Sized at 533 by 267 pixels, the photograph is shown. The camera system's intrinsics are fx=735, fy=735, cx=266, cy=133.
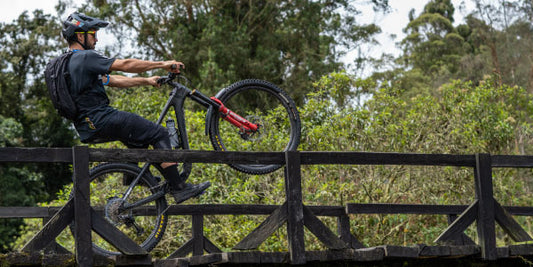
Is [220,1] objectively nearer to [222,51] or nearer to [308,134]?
[222,51]

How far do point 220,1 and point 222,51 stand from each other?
186 cm

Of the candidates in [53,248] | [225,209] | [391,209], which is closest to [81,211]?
[53,248]

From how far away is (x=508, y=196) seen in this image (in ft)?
44.9

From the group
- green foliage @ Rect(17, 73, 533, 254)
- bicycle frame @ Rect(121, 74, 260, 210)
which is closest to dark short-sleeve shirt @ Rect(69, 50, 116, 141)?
bicycle frame @ Rect(121, 74, 260, 210)

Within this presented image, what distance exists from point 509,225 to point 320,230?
209 cm

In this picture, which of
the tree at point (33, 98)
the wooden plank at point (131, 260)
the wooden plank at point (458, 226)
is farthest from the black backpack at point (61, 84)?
the tree at point (33, 98)

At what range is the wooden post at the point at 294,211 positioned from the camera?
20.7ft

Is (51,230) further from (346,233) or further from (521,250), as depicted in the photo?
(521,250)

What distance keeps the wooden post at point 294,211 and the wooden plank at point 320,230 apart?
91mm

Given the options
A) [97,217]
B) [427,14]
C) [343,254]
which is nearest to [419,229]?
[343,254]

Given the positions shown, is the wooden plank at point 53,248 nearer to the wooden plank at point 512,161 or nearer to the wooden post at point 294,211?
the wooden post at point 294,211

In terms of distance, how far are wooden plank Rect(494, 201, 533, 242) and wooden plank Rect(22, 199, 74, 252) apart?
4.11 m

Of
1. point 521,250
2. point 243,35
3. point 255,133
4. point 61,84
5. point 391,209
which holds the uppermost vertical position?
point 243,35

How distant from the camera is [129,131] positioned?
6059 mm
